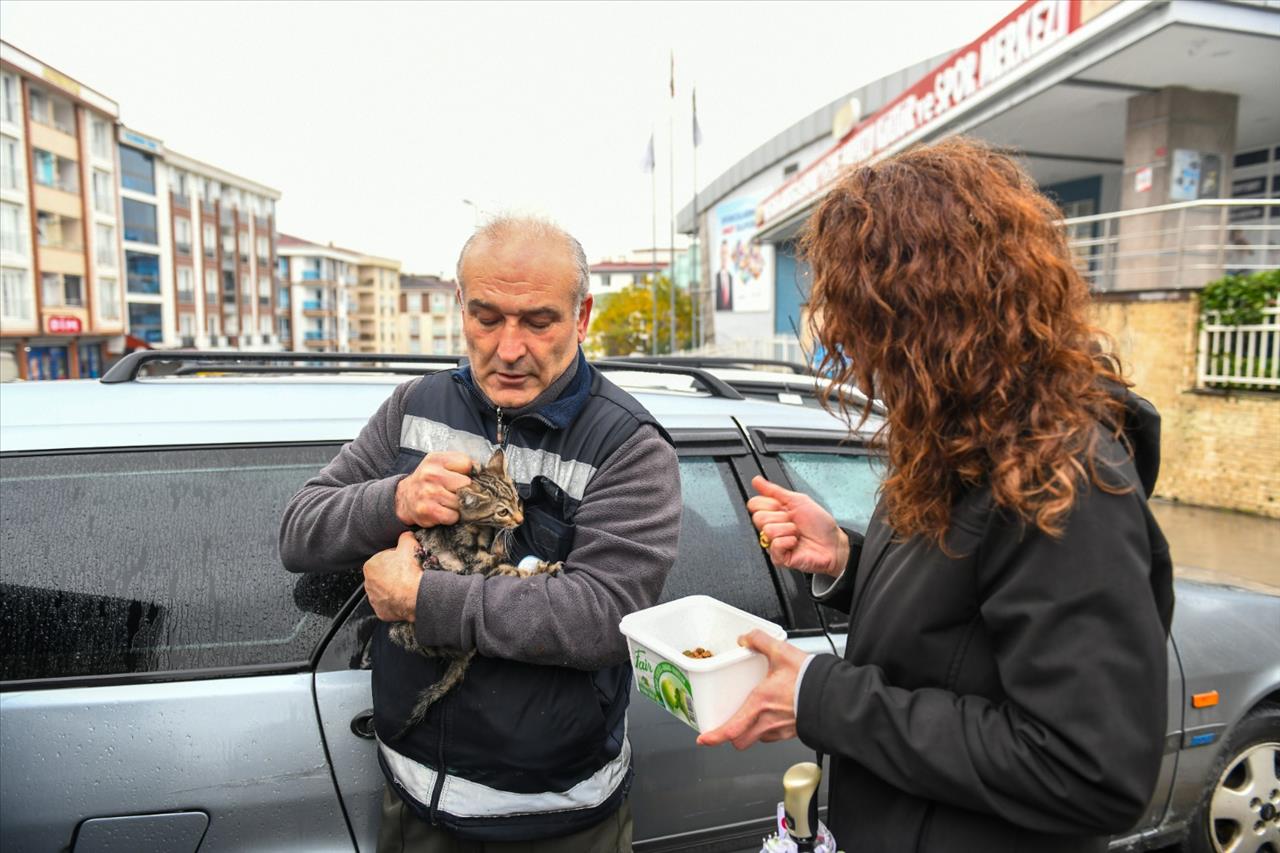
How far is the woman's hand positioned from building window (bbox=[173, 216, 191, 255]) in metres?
68.0

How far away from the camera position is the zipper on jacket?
1.70m

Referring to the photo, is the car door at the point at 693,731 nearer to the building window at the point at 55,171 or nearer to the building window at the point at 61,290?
the building window at the point at 61,290

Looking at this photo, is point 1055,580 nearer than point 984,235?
Yes

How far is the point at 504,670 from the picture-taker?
66.6 inches

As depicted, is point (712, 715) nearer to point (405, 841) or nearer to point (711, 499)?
point (405, 841)

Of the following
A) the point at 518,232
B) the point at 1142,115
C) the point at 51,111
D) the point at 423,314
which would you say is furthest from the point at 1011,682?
the point at 423,314

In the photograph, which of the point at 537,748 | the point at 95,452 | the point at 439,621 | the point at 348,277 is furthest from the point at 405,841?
the point at 348,277

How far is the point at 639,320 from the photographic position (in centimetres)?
5362

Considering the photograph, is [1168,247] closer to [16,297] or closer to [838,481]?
[838,481]

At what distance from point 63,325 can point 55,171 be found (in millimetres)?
8143

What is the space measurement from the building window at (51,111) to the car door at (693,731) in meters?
50.6

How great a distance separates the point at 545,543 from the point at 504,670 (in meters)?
0.27

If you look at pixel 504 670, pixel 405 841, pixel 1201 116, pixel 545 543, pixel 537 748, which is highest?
pixel 1201 116

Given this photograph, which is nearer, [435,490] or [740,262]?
[435,490]
